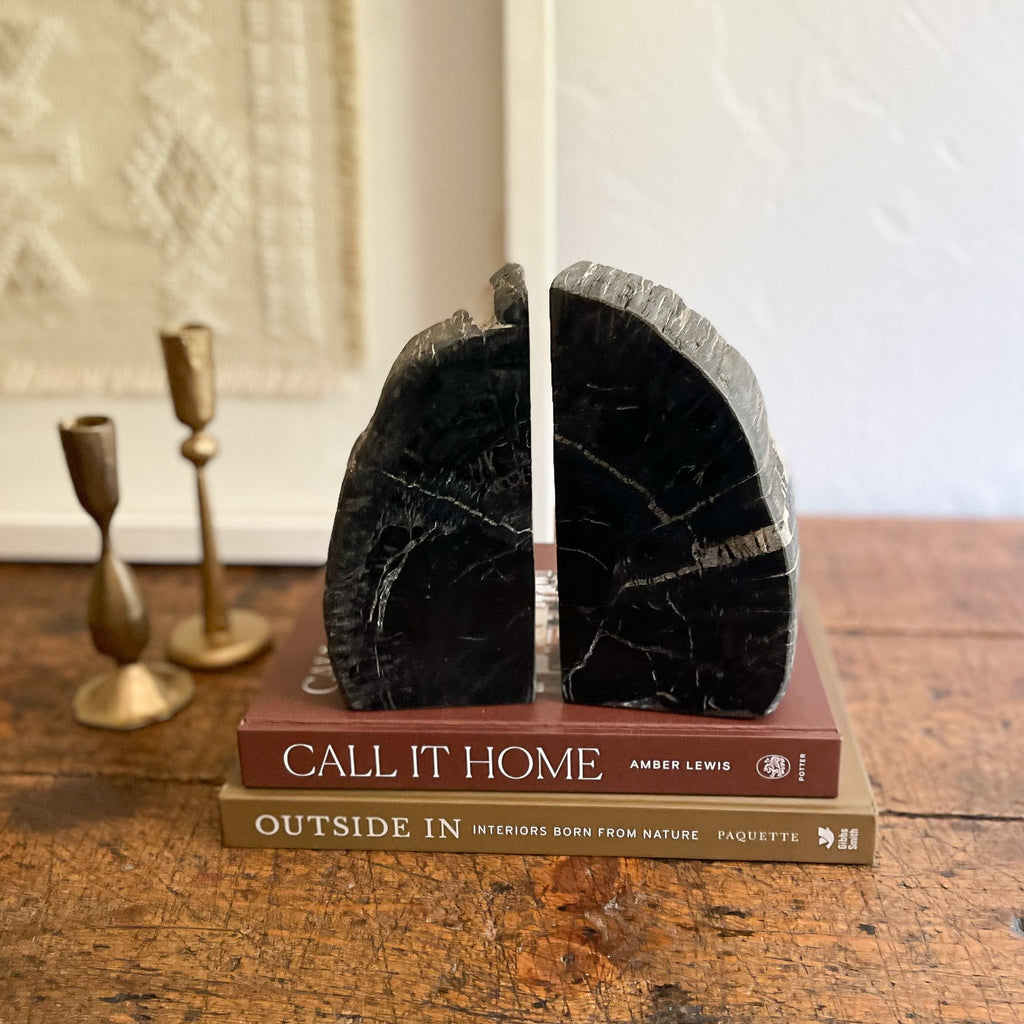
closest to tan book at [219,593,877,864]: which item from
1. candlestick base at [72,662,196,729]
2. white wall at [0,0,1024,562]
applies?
candlestick base at [72,662,196,729]

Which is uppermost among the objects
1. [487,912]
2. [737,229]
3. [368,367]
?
[737,229]

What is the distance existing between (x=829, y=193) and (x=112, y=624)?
2.32 feet

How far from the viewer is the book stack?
0.60 meters

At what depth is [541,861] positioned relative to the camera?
612 millimetres

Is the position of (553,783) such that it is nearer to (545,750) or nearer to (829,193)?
(545,750)

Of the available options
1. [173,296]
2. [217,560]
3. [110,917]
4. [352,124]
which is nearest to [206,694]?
[217,560]

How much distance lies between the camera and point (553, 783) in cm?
61

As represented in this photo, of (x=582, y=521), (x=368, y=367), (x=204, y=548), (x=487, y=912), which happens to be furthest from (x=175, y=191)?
(x=487, y=912)

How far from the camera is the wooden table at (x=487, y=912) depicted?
520mm

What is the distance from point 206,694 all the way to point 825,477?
2.09ft

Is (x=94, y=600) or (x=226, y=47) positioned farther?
(x=226, y=47)

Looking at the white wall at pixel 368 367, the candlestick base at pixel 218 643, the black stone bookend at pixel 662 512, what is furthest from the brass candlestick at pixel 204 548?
the black stone bookend at pixel 662 512

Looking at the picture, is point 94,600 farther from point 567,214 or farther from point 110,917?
point 567,214

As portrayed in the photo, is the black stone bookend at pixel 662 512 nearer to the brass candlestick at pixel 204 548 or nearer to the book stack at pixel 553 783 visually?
the book stack at pixel 553 783
